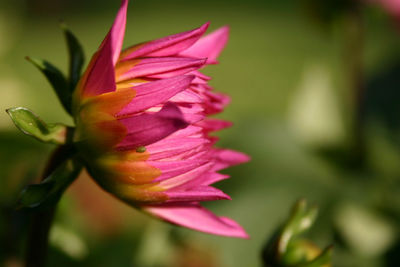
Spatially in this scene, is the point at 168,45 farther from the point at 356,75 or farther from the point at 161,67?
the point at 356,75

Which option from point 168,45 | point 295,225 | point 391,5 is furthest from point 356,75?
point 168,45

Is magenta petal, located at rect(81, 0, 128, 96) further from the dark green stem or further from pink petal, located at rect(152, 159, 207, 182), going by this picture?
the dark green stem

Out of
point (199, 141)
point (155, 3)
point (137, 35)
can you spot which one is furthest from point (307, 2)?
point (155, 3)

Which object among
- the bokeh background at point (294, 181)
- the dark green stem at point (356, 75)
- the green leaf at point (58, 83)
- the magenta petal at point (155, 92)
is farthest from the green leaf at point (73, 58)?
the dark green stem at point (356, 75)

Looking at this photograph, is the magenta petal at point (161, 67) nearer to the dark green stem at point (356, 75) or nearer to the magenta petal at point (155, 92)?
the magenta petal at point (155, 92)

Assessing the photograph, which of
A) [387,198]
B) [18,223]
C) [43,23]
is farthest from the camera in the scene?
[43,23]

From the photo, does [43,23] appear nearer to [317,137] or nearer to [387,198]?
[317,137]

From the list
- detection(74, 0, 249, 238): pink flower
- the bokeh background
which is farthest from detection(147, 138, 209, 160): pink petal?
the bokeh background
